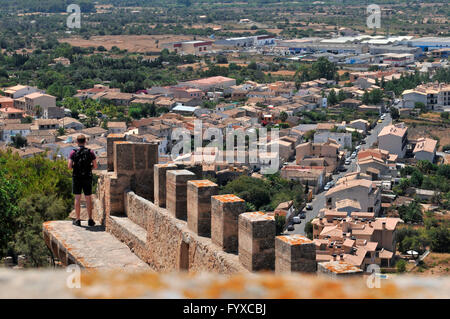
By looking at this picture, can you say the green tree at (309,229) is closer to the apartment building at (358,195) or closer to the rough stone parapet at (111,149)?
the apartment building at (358,195)

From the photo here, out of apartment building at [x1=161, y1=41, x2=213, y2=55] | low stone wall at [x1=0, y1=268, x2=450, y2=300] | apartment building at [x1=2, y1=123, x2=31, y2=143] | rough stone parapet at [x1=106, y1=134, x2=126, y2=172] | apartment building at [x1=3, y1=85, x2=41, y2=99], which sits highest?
low stone wall at [x1=0, y1=268, x2=450, y2=300]

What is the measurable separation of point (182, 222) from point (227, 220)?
1.01 m

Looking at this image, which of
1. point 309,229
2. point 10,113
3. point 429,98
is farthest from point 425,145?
point 10,113

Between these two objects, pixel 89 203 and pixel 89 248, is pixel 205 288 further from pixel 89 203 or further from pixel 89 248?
pixel 89 203

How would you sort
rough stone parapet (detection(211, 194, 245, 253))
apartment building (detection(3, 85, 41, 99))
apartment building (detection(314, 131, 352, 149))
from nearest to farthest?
1. rough stone parapet (detection(211, 194, 245, 253))
2. apartment building (detection(314, 131, 352, 149))
3. apartment building (detection(3, 85, 41, 99))

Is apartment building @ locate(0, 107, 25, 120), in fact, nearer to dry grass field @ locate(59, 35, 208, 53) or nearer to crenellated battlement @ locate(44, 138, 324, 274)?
dry grass field @ locate(59, 35, 208, 53)

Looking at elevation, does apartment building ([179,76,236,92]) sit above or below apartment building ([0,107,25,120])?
above

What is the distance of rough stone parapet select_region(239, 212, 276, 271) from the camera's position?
16.7 feet

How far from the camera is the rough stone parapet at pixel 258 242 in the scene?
16.7 feet

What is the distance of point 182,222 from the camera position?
21.4 feet

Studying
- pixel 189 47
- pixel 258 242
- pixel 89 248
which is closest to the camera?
pixel 258 242

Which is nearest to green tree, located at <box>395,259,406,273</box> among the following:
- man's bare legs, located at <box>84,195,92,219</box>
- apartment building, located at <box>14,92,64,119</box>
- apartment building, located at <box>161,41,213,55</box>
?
man's bare legs, located at <box>84,195,92,219</box>

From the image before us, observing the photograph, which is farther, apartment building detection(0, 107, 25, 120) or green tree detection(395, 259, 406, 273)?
apartment building detection(0, 107, 25, 120)

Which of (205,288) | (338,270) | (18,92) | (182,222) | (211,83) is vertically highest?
(205,288)
